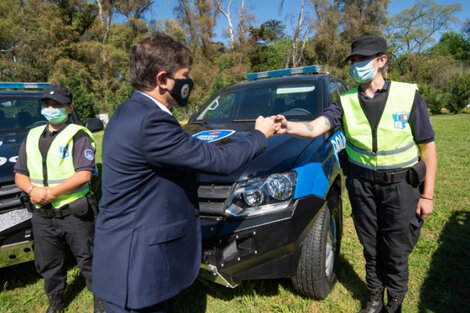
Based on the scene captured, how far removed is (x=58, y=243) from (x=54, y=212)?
11.6 inches

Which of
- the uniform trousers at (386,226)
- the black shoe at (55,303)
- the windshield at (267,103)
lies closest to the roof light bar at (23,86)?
the windshield at (267,103)

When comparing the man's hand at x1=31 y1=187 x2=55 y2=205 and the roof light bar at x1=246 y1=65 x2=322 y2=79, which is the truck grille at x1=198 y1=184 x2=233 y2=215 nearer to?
the man's hand at x1=31 y1=187 x2=55 y2=205

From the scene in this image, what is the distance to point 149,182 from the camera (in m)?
1.36

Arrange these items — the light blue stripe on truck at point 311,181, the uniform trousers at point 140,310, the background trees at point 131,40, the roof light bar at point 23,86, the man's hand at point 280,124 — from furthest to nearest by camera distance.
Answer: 1. the background trees at point 131,40
2. the roof light bar at point 23,86
3. the light blue stripe on truck at point 311,181
4. the man's hand at point 280,124
5. the uniform trousers at point 140,310

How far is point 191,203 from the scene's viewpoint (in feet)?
5.08

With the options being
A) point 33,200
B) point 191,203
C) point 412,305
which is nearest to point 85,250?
point 33,200

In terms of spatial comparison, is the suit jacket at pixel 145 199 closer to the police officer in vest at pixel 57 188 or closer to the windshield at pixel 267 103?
the police officer in vest at pixel 57 188

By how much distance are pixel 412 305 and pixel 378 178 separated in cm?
119

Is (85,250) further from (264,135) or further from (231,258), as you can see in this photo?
(264,135)

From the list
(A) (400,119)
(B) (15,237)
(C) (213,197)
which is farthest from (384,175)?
(B) (15,237)

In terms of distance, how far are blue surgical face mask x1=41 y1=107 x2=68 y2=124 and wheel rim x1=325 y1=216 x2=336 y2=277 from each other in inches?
93.2

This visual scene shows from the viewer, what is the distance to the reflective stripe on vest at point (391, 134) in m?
2.01

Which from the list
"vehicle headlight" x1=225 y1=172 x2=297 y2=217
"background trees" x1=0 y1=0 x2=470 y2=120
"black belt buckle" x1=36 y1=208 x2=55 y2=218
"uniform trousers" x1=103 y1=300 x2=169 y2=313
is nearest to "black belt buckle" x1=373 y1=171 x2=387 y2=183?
"vehicle headlight" x1=225 y1=172 x2=297 y2=217

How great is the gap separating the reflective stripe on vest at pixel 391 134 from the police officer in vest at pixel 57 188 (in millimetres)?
2085
